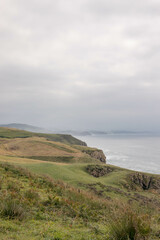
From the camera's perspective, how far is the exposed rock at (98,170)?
33.3 m

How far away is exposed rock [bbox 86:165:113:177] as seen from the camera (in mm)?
33253

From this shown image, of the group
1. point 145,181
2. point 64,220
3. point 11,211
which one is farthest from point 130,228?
point 145,181

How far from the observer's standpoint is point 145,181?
104 feet

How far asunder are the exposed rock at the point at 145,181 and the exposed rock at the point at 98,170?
611 cm

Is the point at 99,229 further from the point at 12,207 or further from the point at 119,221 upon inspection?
the point at 12,207

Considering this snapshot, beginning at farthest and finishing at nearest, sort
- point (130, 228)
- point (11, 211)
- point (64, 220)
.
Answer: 1. point (64, 220)
2. point (11, 211)
3. point (130, 228)

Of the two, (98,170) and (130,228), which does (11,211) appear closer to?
(130,228)

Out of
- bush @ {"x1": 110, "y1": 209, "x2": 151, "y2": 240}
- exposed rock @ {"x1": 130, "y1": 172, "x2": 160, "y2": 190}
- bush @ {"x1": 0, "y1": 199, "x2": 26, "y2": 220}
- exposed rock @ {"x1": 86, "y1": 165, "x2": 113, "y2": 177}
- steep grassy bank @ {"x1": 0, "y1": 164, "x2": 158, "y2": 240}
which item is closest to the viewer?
bush @ {"x1": 110, "y1": 209, "x2": 151, "y2": 240}

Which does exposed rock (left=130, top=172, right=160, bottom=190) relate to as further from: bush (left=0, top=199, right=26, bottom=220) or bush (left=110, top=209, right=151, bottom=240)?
bush (left=110, top=209, right=151, bottom=240)

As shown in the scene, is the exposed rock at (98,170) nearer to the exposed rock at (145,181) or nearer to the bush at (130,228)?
the exposed rock at (145,181)

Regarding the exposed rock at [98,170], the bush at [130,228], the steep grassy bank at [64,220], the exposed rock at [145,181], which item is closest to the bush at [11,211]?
the steep grassy bank at [64,220]

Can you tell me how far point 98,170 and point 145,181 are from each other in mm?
8658

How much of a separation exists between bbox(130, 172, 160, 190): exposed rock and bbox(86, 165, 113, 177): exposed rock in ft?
20.0

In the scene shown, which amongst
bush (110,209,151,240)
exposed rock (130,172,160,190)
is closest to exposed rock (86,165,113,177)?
exposed rock (130,172,160,190)
